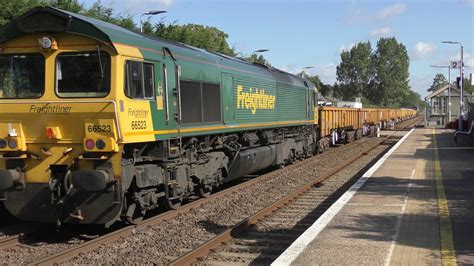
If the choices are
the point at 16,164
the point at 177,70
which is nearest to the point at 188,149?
the point at 177,70

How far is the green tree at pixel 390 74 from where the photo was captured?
432ft

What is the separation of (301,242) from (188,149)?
4.26m

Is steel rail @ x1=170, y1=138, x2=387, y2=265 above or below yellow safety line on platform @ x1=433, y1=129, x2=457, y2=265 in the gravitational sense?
below

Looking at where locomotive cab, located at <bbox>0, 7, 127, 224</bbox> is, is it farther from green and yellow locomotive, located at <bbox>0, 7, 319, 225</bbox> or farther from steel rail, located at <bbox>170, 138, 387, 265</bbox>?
steel rail, located at <bbox>170, 138, 387, 265</bbox>

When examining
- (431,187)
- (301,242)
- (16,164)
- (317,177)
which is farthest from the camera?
(317,177)

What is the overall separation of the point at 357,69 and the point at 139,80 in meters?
132

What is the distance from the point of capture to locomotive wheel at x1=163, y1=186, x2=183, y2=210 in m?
9.75

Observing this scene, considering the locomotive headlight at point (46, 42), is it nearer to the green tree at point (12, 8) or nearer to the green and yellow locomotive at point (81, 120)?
the green and yellow locomotive at point (81, 120)

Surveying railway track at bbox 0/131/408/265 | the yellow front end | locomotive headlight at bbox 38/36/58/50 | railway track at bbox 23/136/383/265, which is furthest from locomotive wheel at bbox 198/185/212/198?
locomotive headlight at bbox 38/36/58/50

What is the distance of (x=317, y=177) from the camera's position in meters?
15.9

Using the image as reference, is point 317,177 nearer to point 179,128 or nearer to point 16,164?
point 179,128

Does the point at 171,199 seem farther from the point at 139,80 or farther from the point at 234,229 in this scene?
the point at 139,80

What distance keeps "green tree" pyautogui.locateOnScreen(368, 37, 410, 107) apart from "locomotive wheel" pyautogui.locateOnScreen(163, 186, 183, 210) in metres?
127

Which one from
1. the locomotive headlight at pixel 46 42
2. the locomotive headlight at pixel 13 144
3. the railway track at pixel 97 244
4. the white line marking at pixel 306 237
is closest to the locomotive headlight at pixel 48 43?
the locomotive headlight at pixel 46 42
